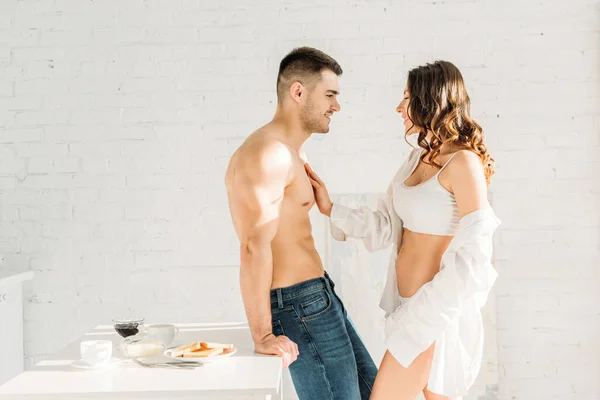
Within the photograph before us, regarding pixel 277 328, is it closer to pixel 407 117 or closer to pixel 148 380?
pixel 148 380

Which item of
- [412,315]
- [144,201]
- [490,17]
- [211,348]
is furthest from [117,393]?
[490,17]

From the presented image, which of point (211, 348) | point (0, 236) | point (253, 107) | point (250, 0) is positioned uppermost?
point (250, 0)

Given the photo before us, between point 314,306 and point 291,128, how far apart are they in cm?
66

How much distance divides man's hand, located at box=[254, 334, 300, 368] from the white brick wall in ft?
5.71

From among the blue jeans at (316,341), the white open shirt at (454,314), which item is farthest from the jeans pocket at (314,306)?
the white open shirt at (454,314)

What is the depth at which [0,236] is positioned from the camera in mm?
3891

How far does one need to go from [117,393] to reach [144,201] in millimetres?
2203

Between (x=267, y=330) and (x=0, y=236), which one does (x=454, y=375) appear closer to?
(x=267, y=330)

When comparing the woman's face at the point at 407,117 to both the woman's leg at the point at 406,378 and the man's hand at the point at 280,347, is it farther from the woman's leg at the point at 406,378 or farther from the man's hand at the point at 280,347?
the man's hand at the point at 280,347

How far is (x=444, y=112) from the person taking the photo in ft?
8.08

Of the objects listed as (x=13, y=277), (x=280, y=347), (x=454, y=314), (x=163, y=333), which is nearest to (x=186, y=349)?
(x=163, y=333)

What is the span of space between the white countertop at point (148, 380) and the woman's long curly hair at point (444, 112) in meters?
0.99

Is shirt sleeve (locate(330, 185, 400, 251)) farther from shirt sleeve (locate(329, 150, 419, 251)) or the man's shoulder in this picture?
the man's shoulder

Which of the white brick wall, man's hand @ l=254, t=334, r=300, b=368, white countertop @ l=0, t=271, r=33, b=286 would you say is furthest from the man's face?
white countertop @ l=0, t=271, r=33, b=286
